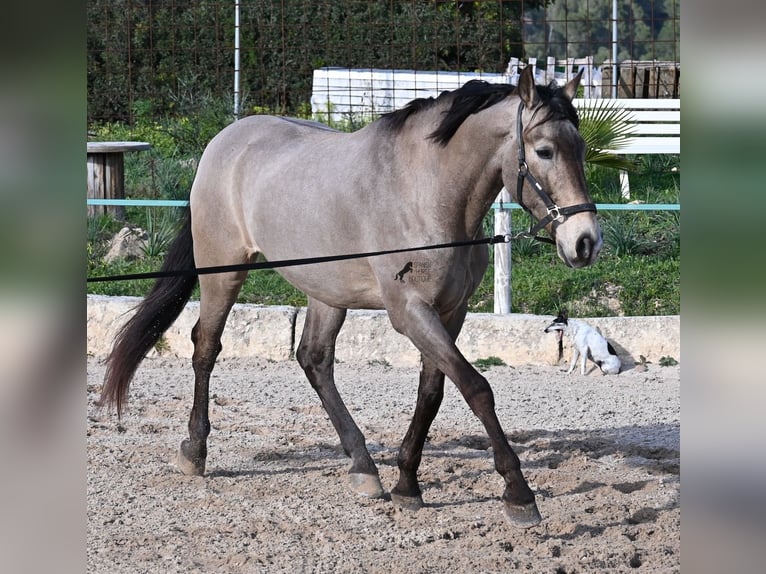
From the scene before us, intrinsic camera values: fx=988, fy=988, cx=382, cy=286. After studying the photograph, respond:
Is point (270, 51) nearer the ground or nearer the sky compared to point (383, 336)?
nearer the sky

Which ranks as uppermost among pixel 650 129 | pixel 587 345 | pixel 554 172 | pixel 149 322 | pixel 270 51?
pixel 270 51

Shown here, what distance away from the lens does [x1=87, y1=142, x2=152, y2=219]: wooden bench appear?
9500mm

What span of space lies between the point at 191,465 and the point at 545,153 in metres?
2.44

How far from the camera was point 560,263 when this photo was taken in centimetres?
880

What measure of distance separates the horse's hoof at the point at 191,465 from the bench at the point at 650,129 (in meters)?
6.09

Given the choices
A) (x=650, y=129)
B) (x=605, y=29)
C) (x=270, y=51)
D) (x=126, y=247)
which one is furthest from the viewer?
(x=605, y=29)

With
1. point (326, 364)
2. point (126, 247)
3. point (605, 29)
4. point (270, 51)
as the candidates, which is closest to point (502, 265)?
point (326, 364)

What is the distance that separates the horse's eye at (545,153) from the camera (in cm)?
377

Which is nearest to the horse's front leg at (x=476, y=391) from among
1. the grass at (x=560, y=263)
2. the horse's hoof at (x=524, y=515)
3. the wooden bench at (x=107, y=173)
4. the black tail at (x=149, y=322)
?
the horse's hoof at (x=524, y=515)

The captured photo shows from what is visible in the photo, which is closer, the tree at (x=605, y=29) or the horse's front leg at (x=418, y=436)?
the horse's front leg at (x=418, y=436)

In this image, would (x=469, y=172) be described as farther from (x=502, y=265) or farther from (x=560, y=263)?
(x=560, y=263)

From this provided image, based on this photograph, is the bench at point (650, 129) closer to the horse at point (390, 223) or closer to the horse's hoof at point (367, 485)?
the horse at point (390, 223)
